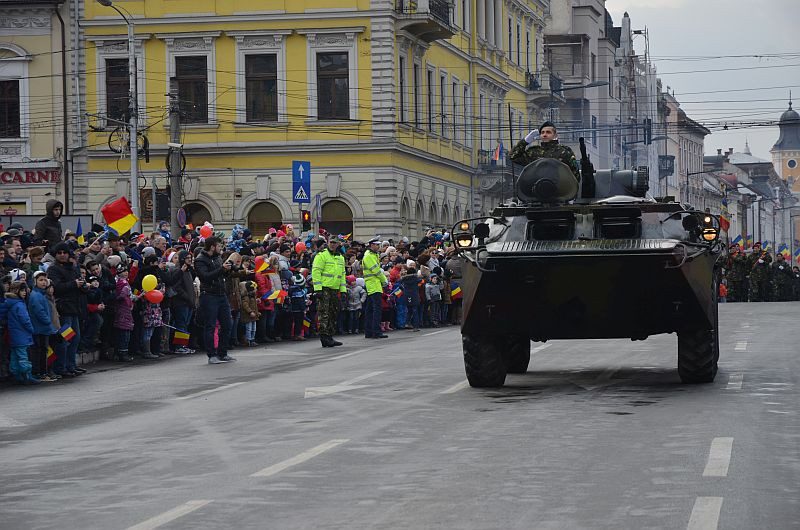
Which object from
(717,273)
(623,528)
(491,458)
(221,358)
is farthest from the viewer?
(221,358)

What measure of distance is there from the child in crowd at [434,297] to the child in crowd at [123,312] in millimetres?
12686

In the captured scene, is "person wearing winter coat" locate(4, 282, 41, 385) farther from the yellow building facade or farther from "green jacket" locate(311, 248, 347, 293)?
the yellow building facade

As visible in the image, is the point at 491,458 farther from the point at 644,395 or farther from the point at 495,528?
the point at 644,395

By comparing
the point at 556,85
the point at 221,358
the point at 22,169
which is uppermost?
the point at 556,85

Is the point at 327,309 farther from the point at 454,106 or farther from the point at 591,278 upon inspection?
the point at 454,106

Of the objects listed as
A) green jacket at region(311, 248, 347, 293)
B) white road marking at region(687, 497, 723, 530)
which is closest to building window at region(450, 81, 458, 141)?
green jacket at region(311, 248, 347, 293)

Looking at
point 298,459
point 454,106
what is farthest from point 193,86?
point 298,459

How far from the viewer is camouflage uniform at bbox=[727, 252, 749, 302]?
57.8 meters

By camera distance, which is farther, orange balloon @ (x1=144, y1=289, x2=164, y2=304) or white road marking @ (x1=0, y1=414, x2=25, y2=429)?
orange balloon @ (x1=144, y1=289, x2=164, y2=304)

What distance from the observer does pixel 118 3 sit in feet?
174

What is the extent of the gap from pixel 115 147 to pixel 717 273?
36.8 meters

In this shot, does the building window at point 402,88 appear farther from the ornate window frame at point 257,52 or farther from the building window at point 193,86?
the building window at point 193,86

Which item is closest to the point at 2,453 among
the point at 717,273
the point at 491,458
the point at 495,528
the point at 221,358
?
the point at 491,458

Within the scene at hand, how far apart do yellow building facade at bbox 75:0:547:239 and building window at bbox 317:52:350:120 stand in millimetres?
33
